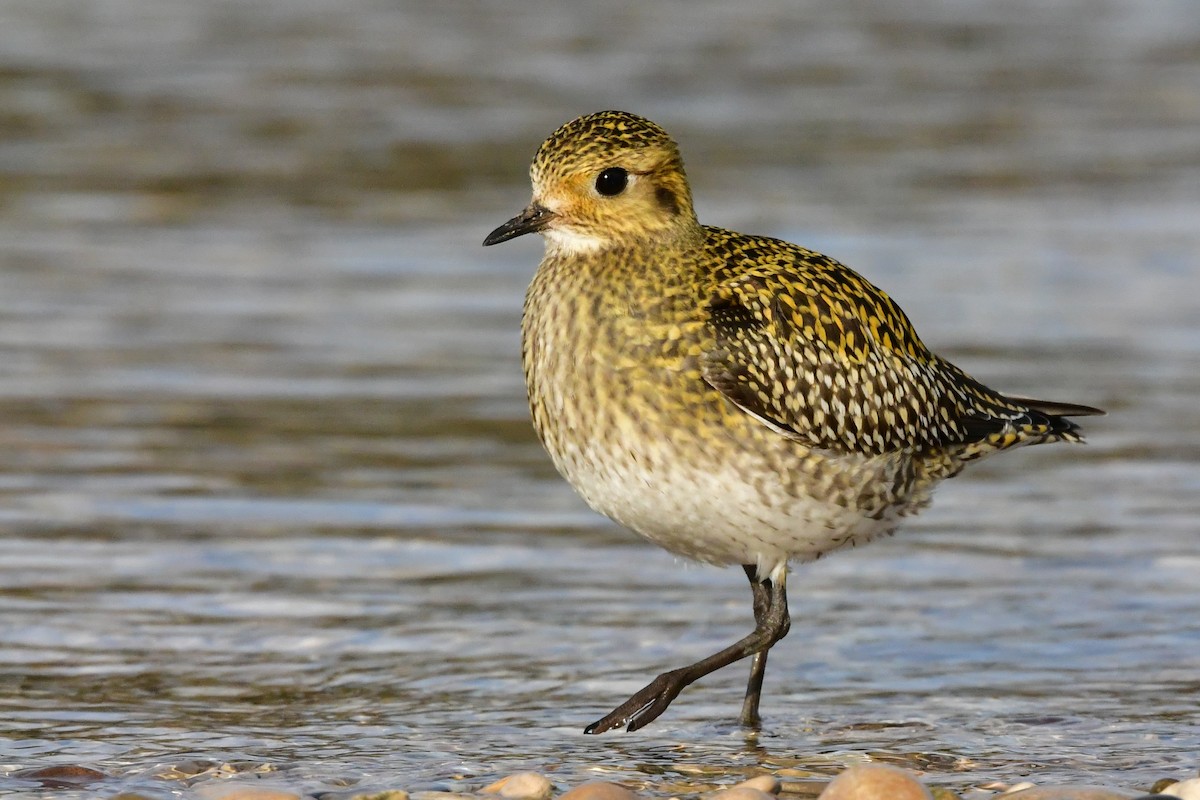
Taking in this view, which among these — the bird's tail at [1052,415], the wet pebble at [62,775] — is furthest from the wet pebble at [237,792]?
the bird's tail at [1052,415]

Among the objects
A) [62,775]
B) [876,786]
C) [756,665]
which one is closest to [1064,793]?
[876,786]

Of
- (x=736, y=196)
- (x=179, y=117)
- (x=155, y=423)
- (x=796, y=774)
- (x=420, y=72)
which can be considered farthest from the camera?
(x=420, y=72)

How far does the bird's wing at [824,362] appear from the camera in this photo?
7.00m

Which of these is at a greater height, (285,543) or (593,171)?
(593,171)

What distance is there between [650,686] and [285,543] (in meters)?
2.49

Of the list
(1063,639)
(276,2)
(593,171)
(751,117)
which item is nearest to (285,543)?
(593,171)

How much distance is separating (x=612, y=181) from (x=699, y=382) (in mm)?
762

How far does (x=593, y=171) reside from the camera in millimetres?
7121

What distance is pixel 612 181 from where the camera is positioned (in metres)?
7.19

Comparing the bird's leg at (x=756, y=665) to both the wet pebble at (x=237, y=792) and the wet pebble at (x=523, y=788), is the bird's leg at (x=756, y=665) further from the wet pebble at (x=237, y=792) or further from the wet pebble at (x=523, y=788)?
the wet pebble at (x=237, y=792)

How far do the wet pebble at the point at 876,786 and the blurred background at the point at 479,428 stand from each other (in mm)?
712

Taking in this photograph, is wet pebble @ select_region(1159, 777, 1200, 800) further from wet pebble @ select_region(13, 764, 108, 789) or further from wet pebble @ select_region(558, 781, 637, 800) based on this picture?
wet pebble @ select_region(13, 764, 108, 789)

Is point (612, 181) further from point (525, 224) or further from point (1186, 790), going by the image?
point (1186, 790)

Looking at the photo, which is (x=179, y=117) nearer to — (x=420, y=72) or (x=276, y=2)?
(x=420, y=72)
